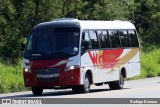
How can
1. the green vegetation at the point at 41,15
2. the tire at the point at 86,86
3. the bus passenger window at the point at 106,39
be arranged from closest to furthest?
1. the tire at the point at 86,86
2. the bus passenger window at the point at 106,39
3. the green vegetation at the point at 41,15

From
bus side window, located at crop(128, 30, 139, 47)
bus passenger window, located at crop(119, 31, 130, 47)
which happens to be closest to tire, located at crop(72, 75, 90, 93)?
bus passenger window, located at crop(119, 31, 130, 47)

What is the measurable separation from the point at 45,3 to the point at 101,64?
18.9 meters

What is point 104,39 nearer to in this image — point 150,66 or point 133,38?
point 133,38

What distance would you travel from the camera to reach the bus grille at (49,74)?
2341cm

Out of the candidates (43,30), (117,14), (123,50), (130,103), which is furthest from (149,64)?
(130,103)

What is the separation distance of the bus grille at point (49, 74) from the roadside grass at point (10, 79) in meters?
4.35

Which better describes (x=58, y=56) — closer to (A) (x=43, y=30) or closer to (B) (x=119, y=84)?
(A) (x=43, y=30)

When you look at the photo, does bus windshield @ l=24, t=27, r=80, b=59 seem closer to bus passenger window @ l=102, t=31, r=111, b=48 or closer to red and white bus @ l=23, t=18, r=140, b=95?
red and white bus @ l=23, t=18, r=140, b=95

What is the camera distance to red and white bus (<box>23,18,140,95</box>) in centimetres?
2344

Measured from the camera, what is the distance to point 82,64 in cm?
2388

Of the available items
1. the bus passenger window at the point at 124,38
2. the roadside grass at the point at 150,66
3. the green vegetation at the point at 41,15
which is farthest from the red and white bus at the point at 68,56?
the roadside grass at the point at 150,66

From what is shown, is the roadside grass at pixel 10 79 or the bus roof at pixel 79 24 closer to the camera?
the bus roof at pixel 79 24

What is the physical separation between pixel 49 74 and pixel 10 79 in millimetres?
5631

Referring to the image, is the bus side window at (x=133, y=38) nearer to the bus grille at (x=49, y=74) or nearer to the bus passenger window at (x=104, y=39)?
the bus passenger window at (x=104, y=39)
